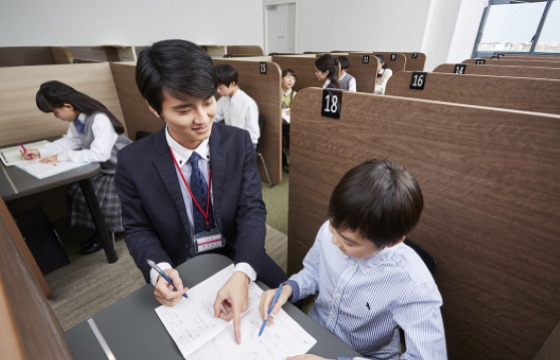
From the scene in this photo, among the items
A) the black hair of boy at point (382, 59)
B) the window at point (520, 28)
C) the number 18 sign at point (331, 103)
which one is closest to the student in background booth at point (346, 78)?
the black hair of boy at point (382, 59)

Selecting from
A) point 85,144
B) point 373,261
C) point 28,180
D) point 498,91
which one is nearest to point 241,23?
point 85,144

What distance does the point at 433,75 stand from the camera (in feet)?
4.95

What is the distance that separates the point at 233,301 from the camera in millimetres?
671

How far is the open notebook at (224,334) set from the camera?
596 mm

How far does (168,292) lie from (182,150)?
48 cm

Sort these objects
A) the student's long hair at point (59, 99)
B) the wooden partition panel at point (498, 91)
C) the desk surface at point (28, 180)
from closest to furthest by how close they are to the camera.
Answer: the wooden partition panel at point (498, 91)
the desk surface at point (28, 180)
the student's long hair at point (59, 99)

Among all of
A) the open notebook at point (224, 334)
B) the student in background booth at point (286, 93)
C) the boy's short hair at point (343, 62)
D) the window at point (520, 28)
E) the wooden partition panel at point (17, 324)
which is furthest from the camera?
the window at point (520, 28)

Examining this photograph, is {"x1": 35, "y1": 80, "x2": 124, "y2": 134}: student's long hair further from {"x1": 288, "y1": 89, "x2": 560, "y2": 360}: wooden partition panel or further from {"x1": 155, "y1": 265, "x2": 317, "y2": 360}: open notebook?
{"x1": 155, "y1": 265, "x2": 317, "y2": 360}: open notebook

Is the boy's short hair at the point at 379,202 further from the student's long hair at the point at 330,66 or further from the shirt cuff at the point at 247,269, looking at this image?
the student's long hair at the point at 330,66

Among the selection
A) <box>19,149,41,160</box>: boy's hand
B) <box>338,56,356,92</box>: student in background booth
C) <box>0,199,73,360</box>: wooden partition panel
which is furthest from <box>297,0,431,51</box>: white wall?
<box>0,199,73,360</box>: wooden partition panel

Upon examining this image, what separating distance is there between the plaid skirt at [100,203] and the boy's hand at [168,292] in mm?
1424

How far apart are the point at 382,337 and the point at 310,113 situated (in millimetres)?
817

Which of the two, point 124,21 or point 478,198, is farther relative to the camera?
point 124,21

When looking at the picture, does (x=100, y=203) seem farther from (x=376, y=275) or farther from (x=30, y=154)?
(x=376, y=275)
